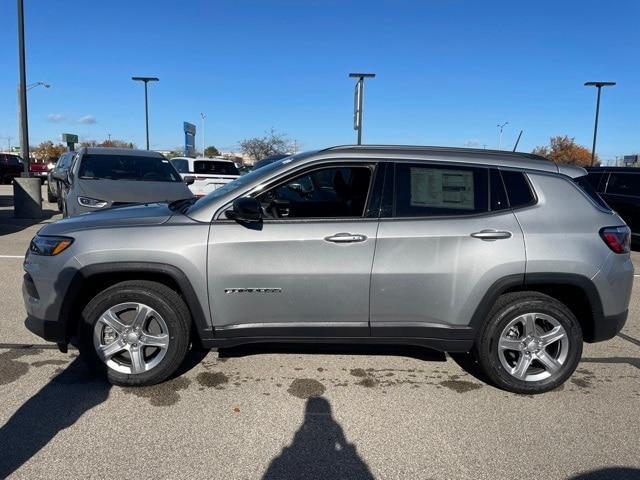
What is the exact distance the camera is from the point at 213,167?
16.3 metres

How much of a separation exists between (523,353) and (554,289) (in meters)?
0.54

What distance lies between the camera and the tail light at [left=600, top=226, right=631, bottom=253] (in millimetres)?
3762

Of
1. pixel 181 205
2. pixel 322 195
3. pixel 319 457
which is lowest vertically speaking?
pixel 319 457

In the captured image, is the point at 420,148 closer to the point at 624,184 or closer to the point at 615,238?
the point at 615,238

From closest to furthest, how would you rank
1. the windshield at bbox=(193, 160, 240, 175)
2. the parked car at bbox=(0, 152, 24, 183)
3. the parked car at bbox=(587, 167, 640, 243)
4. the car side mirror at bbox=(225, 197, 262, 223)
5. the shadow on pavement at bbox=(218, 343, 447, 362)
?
the car side mirror at bbox=(225, 197, 262, 223) → the shadow on pavement at bbox=(218, 343, 447, 362) → the parked car at bbox=(587, 167, 640, 243) → the windshield at bbox=(193, 160, 240, 175) → the parked car at bbox=(0, 152, 24, 183)

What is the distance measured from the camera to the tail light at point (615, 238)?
3.76 metres

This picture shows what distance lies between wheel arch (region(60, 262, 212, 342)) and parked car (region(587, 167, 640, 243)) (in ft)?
30.3

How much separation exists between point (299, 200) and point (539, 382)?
2.26m

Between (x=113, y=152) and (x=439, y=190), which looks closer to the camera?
(x=439, y=190)

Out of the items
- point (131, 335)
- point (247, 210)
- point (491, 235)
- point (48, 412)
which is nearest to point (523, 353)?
point (491, 235)

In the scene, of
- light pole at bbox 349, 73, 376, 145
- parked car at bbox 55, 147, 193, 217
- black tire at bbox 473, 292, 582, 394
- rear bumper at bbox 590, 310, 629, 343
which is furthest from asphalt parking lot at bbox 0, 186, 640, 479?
light pole at bbox 349, 73, 376, 145

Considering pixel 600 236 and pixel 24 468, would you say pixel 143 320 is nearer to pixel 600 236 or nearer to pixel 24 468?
pixel 24 468

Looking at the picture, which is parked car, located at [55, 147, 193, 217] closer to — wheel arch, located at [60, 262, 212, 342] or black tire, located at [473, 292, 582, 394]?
wheel arch, located at [60, 262, 212, 342]

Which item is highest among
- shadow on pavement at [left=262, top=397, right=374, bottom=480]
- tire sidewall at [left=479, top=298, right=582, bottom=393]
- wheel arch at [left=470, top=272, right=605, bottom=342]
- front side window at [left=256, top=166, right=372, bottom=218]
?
front side window at [left=256, top=166, right=372, bottom=218]
